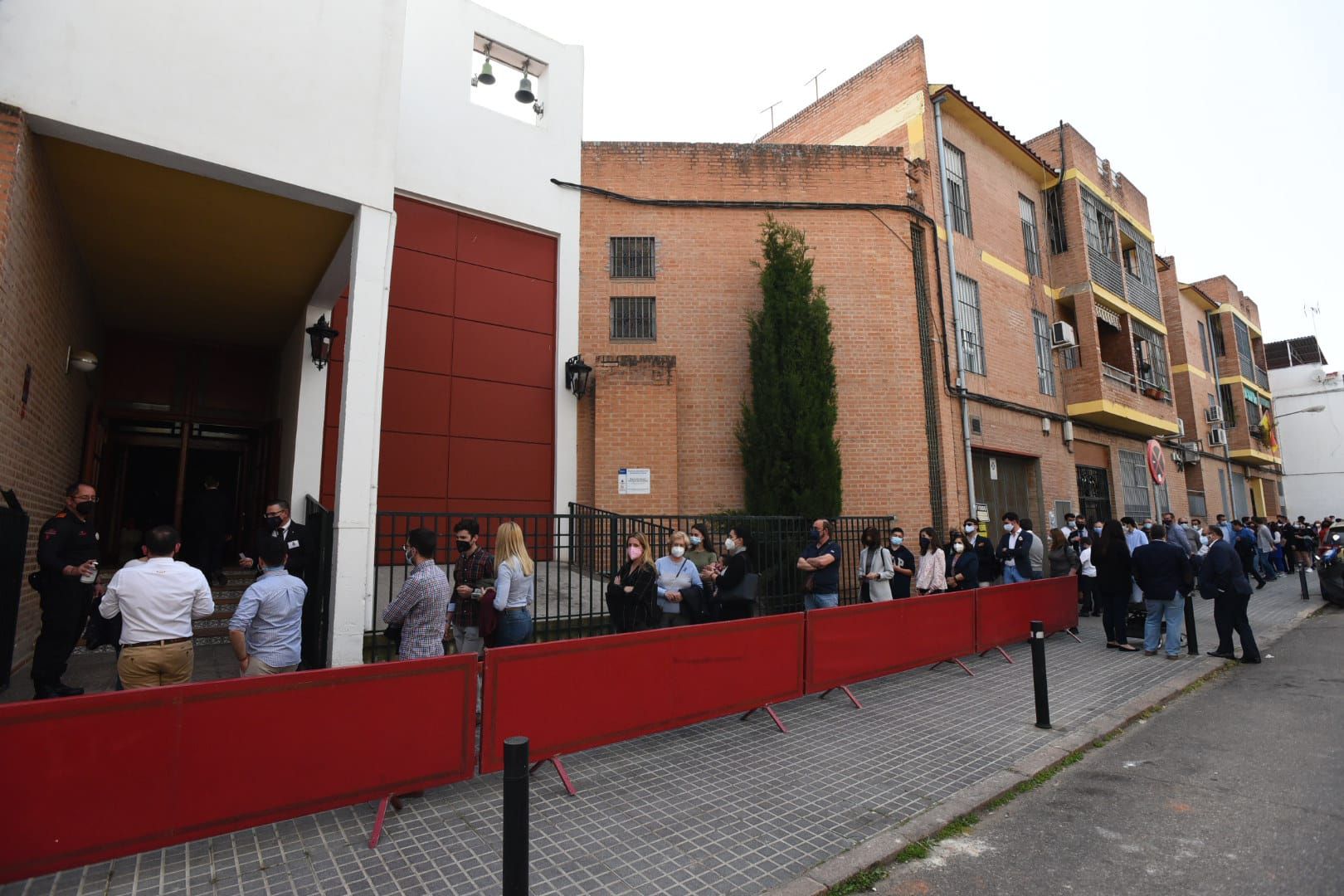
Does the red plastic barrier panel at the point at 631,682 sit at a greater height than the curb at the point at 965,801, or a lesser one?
greater

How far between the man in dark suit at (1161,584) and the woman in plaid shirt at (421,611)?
27.5ft

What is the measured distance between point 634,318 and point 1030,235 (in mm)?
11695

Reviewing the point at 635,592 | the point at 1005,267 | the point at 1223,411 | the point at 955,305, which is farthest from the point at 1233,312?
the point at 635,592

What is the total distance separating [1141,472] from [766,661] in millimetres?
19669

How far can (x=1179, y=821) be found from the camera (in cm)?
399

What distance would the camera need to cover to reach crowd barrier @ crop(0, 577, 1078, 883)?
120 inches

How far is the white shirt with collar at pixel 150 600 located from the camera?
4164 mm

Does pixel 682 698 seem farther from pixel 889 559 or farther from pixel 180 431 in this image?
pixel 180 431

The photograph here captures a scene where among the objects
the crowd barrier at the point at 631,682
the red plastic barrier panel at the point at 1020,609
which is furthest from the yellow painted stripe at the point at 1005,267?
the crowd barrier at the point at 631,682

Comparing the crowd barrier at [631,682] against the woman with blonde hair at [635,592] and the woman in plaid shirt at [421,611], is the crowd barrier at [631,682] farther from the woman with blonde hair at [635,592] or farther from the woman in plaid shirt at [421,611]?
the woman with blonde hair at [635,592]

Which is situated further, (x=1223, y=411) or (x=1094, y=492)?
(x=1223, y=411)


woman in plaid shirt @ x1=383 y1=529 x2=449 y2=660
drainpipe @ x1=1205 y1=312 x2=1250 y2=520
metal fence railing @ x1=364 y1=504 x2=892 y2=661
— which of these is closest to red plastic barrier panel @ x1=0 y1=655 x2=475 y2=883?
woman in plaid shirt @ x1=383 y1=529 x2=449 y2=660

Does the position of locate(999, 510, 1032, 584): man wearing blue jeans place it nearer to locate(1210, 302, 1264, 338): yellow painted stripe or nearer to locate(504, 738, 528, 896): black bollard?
locate(504, 738, 528, 896): black bollard

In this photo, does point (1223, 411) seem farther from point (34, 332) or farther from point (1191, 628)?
point (34, 332)
